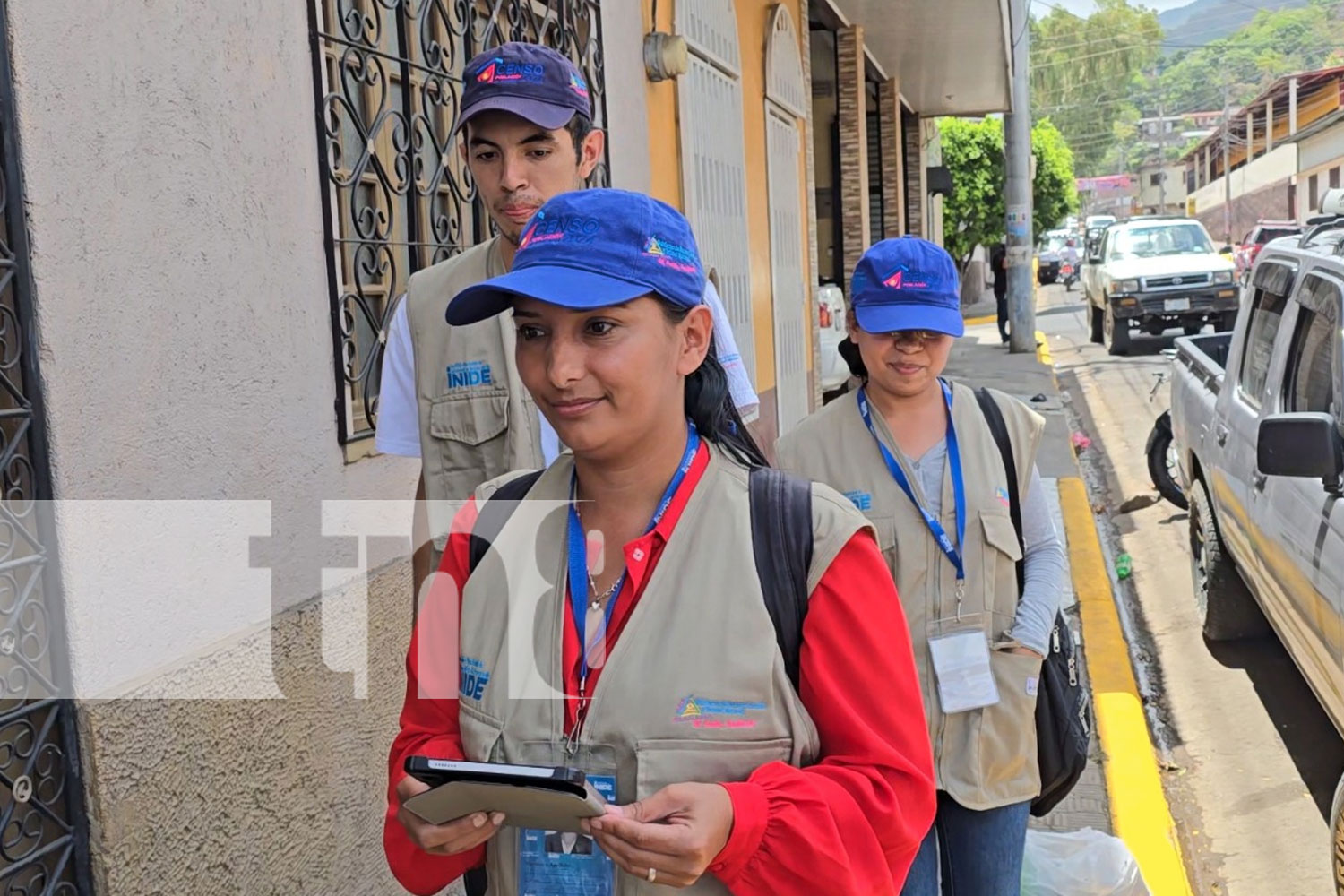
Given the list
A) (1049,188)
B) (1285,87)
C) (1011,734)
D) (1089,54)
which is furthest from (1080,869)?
(1089,54)

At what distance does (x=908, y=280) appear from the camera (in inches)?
124

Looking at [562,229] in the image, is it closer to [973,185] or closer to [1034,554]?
[1034,554]

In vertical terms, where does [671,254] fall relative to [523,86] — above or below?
below

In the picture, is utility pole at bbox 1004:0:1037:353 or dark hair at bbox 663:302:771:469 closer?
dark hair at bbox 663:302:771:469

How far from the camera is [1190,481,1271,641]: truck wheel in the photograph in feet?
22.3

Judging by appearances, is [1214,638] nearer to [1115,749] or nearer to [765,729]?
[1115,749]

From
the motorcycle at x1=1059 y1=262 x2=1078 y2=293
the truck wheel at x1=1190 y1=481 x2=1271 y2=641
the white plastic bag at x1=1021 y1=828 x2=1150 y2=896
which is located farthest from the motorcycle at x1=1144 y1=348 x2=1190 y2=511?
the motorcycle at x1=1059 y1=262 x2=1078 y2=293

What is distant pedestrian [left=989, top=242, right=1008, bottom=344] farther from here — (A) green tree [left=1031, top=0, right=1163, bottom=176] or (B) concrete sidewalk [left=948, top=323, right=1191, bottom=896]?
(A) green tree [left=1031, top=0, right=1163, bottom=176]

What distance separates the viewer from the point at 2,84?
8.22 feet

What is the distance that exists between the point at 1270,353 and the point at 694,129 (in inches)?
131

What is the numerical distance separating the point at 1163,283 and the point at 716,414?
65.8 feet

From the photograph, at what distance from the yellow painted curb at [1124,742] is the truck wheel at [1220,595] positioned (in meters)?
0.46

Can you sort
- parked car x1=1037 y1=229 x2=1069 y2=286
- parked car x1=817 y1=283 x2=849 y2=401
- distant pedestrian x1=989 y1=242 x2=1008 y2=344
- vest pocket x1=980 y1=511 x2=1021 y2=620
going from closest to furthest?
vest pocket x1=980 y1=511 x2=1021 y2=620 → parked car x1=817 y1=283 x2=849 y2=401 → distant pedestrian x1=989 y1=242 x2=1008 y2=344 → parked car x1=1037 y1=229 x2=1069 y2=286

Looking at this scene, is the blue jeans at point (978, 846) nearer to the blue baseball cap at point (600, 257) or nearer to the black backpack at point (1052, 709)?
the black backpack at point (1052, 709)
